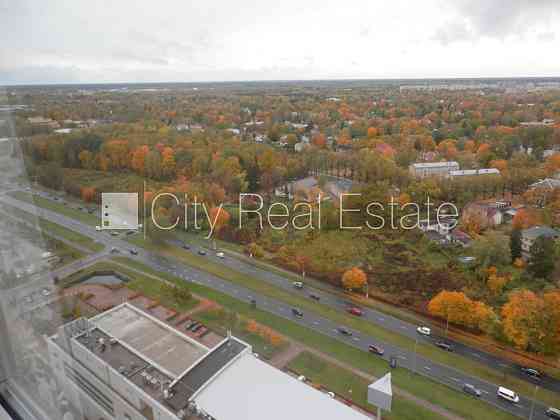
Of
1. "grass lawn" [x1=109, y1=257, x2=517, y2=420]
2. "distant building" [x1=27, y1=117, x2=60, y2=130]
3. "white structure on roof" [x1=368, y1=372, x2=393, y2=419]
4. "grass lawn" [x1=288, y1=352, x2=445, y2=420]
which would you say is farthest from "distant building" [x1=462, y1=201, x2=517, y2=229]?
"distant building" [x1=27, y1=117, x2=60, y2=130]

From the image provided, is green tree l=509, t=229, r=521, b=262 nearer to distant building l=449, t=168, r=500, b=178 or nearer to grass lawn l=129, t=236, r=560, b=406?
Result: grass lawn l=129, t=236, r=560, b=406

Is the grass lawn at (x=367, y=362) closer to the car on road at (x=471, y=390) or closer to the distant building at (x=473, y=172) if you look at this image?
the car on road at (x=471, y=390)

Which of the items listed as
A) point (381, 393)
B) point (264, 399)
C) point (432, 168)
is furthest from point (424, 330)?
point (432, 168)

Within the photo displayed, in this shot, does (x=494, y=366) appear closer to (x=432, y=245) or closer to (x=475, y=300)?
(x=475, y=300)

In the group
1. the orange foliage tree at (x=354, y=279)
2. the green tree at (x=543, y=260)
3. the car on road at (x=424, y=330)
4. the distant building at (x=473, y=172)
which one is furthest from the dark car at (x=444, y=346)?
the distant building at (x=473, y=172)

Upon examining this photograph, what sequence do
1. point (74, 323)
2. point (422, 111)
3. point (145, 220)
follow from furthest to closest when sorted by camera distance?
point (422, 111) → point (145, 220) → point (74, 323)

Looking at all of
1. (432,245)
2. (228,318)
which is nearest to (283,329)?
(228,318)
